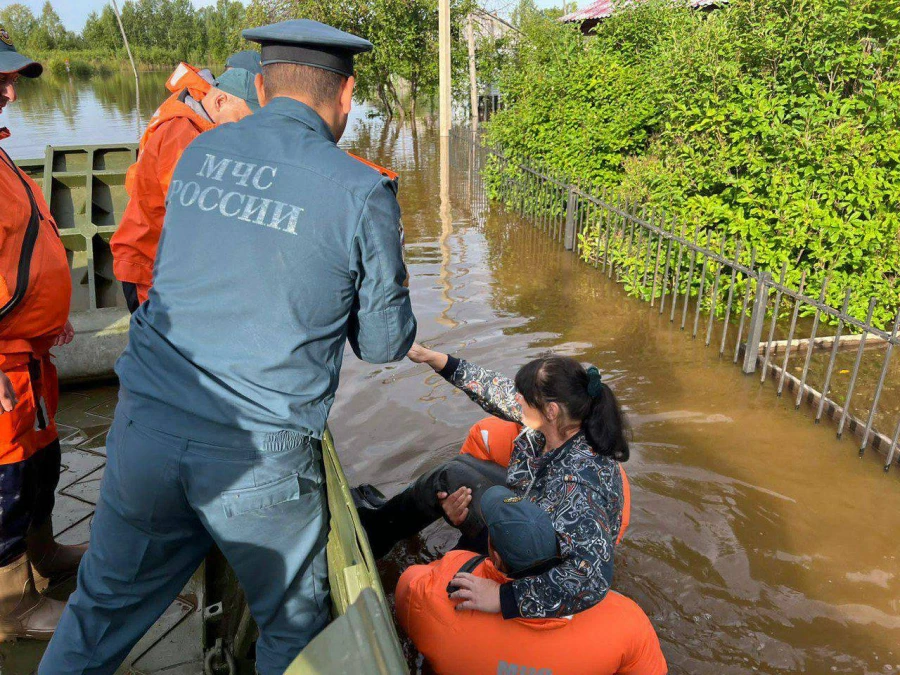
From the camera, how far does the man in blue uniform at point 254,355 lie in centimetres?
188

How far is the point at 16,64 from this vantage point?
2590 millimetres

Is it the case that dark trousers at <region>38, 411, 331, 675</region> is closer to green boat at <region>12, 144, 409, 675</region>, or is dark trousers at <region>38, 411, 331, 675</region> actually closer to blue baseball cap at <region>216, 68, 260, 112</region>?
green boat at <region>12, 144, 409, 675</region>

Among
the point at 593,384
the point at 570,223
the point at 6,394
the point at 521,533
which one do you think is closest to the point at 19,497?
the point at 6,394

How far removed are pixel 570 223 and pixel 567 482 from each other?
636 cm

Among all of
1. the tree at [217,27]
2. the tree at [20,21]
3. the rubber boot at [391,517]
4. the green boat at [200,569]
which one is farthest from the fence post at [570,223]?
the tree at [20,21]

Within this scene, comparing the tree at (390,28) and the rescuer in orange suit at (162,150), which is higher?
the tree at (390,28)

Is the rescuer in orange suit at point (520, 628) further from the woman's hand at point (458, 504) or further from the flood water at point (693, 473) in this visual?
the flood water at point (693, 473)

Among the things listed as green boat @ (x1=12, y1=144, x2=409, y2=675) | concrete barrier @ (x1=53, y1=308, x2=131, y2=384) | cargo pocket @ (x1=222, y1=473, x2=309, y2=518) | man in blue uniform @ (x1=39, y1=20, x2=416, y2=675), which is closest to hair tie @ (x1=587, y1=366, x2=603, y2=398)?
man in blue uniform @ (x1=39, y1=20, x2=416, y2=675)

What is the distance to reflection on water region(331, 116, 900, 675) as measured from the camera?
10.2 feet

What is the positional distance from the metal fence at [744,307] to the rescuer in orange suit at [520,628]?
Result: 2645 millimetres

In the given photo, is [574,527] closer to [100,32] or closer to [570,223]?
[570,223]

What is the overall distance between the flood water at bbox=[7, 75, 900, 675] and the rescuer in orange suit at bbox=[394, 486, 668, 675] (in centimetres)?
71

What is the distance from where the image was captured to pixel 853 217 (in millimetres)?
5754

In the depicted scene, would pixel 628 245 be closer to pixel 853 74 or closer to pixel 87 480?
pixel 853 74
